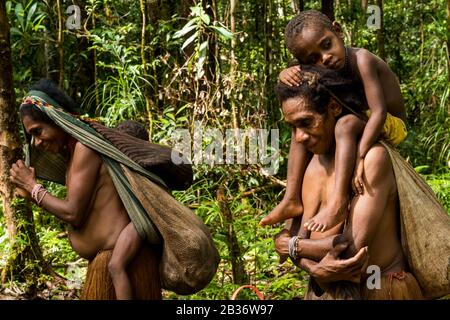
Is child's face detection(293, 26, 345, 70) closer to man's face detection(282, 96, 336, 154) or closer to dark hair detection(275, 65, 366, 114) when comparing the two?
dark hair detection(275, 65, 366, 114)

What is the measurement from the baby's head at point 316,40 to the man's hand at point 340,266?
0.77 meters

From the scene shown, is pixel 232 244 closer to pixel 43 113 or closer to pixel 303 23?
pixel 43 113

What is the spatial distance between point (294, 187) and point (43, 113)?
1225mm

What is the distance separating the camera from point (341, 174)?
122 inches

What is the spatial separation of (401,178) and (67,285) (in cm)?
290

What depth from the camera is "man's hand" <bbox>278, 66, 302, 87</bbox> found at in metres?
3.19

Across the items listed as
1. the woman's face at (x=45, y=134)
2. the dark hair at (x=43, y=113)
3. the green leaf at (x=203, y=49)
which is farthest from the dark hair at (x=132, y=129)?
the green leaf at (x=203, y=49)

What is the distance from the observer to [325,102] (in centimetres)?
316

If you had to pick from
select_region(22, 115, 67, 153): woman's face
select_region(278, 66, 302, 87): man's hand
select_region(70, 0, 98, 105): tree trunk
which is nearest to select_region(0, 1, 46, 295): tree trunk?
select_region(22, 115, 67, 153): woman's face

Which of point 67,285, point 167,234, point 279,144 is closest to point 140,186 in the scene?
point 167,234

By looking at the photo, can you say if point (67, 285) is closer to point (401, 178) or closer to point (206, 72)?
point (206, 72)

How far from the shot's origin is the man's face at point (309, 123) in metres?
3.17

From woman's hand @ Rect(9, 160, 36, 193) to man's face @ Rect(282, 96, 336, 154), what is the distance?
1.29 meters
